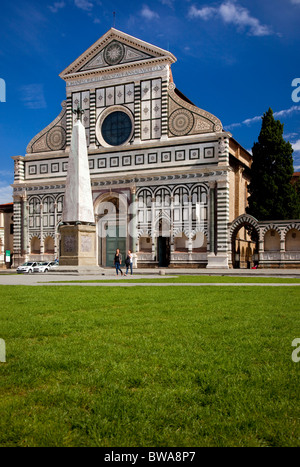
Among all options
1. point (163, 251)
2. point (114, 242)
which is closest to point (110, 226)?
point (114, 242)

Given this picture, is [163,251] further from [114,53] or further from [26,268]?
[114,53]

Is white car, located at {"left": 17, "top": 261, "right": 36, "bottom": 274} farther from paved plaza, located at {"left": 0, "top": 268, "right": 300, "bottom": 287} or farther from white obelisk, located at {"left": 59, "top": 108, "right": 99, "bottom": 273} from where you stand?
white obelisk, located at {"left": 59, "top": 108, "right": 99, "bottom": 273}

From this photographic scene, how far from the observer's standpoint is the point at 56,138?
41.1 metres

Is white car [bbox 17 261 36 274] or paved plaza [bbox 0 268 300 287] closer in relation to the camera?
paved plaza [bbox 0 268 300 287]

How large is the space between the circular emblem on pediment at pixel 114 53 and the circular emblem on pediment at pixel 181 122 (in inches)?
302

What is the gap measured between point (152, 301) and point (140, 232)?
2700 cm

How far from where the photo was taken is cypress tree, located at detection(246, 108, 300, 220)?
34.9m

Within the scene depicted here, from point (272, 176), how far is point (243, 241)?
7.58 m

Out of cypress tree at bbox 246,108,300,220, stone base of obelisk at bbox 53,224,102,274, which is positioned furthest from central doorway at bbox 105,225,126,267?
stone base of obelisk at bbox 53,224,102,274

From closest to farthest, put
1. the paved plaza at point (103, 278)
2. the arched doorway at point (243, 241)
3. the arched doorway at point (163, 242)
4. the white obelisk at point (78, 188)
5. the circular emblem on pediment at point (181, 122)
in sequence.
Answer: the paved plaza at point (103, 278)
the white obelisk at point (78, 188)
the arched doorway at point (243, 241)
the circular emblem on pediment at point (181, 122)
the arched doorway at point (163, 242)

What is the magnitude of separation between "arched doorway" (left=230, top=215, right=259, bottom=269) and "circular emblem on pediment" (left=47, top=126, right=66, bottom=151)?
18.6m

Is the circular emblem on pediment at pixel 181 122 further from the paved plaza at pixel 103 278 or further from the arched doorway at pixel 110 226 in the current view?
the paved plaza at pixel 103 278

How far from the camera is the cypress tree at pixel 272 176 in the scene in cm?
3494

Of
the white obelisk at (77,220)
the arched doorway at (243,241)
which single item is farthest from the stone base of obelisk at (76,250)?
the arched doorway at (243,241)
